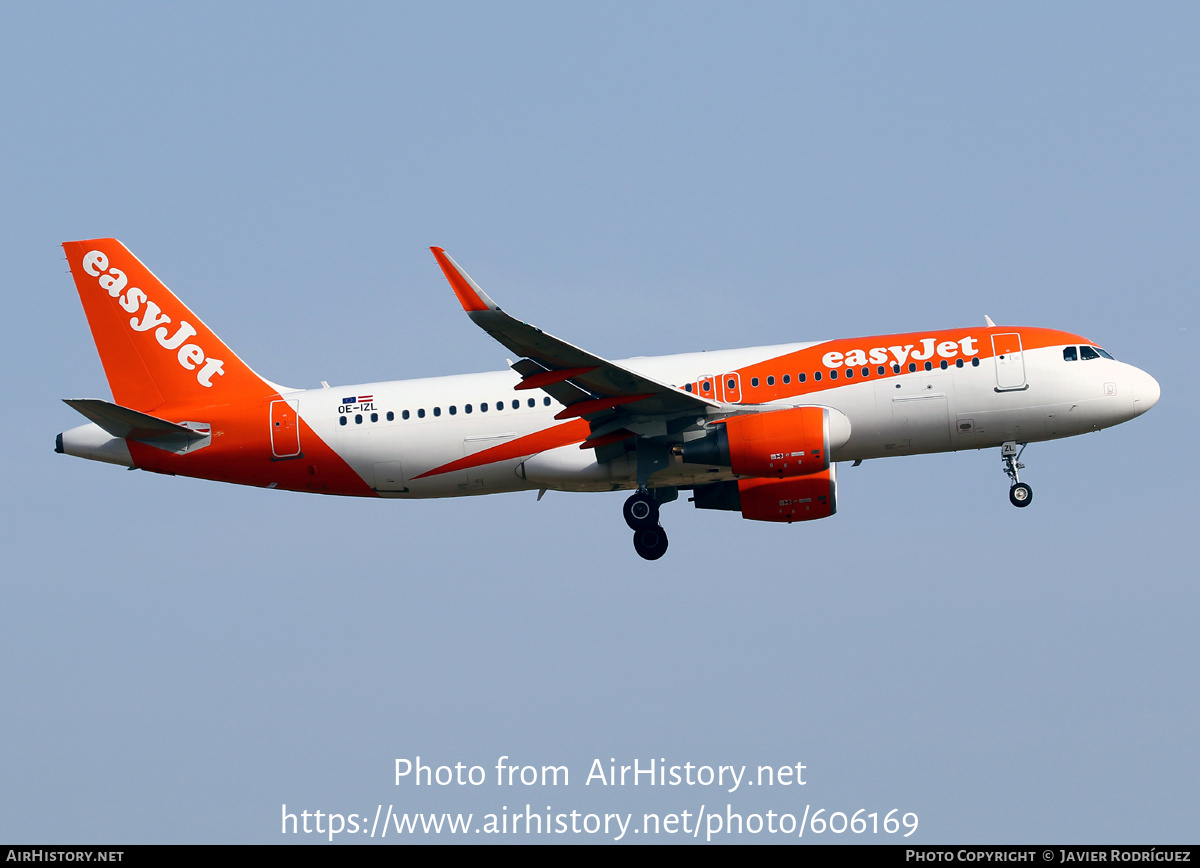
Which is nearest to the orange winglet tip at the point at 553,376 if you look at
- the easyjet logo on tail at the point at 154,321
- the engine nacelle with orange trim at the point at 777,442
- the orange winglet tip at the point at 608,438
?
the orange winglet tip at the point at 608,438

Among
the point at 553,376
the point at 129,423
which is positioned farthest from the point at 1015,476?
the point at 129,423

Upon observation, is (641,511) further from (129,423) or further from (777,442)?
(129,423)

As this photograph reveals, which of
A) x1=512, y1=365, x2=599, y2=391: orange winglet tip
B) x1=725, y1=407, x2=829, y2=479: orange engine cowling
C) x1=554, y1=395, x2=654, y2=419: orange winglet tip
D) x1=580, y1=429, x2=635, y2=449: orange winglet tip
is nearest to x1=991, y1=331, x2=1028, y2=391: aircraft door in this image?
x1=725, y1=407, x2=829, y2=479: orange engine cowling

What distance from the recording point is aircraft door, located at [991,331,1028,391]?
3738cm

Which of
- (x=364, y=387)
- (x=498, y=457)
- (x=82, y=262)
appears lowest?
(x=498, y=457)

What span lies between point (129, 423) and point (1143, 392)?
2746 cm

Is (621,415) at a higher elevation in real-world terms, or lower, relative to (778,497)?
higher

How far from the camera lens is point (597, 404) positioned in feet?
120

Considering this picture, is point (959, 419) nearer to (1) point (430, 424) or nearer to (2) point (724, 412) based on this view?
(2) point (724, 412)

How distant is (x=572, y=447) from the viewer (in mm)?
38156

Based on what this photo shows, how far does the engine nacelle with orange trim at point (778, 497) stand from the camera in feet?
133

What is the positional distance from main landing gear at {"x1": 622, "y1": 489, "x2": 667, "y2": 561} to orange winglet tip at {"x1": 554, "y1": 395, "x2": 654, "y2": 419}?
412 centimetres

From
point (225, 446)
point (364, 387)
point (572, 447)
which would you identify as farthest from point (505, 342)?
point (225, 446)

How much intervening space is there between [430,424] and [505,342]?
5867 millimetres
